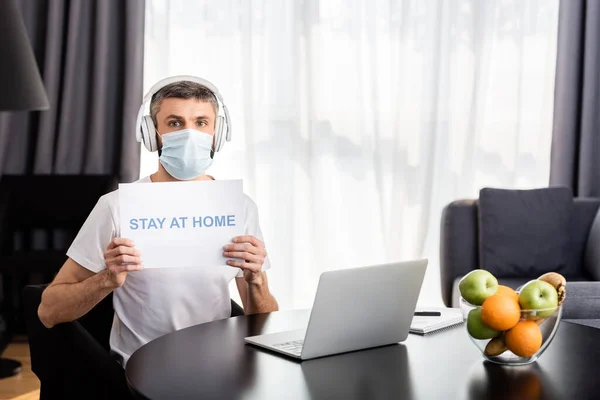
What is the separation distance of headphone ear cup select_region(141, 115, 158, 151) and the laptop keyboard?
710 millimetres

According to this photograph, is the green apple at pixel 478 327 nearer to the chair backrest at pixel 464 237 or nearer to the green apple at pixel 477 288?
the green apple at pixel 477 288

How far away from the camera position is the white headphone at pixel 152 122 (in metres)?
1.95

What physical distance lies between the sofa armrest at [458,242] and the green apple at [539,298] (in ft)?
7.60

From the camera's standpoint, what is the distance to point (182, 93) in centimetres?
194

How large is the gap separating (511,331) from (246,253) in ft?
1.95

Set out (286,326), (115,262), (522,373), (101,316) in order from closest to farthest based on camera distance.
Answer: (522,373) → (115,262) → (286,326) → (101,316)

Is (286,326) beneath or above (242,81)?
beneath

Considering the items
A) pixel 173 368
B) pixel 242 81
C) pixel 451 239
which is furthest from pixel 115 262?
pixel 242 81

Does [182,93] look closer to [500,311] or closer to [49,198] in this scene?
[500,311]

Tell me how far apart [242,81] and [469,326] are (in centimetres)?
313

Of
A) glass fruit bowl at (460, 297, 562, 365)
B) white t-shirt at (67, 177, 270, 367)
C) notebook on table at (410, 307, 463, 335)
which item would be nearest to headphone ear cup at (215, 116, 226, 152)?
white t-shirt at (67, 177, 270, 367)

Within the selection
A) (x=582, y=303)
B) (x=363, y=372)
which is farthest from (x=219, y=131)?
(x=582, y=303)

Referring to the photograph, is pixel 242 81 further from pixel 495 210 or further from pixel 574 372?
pixel 574 372

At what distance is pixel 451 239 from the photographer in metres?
3.67
